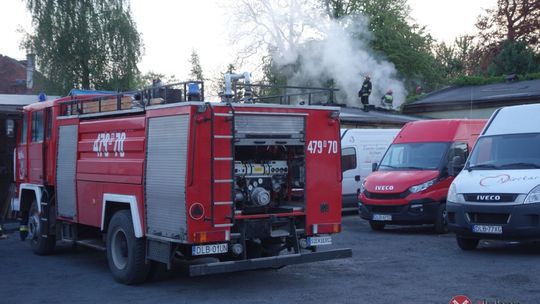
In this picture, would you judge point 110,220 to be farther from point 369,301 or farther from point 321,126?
point 369,301

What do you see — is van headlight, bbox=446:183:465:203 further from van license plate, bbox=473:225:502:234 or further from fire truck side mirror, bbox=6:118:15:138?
fire truck side mirror, bbox=6:118:15:138

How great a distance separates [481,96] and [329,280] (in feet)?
78.7

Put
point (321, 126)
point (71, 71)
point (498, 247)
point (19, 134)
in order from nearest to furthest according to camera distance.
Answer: point (321, 126), point (498, 247), point (19, 134), point (71, 71)

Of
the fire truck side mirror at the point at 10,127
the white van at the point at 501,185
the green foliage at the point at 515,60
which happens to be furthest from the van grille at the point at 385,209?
the green foliage at the point at 515,60

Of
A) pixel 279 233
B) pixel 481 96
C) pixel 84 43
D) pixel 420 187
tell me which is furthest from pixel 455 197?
pixel 84 43

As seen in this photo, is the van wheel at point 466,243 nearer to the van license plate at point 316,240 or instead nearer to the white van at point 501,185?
the white van at point 501,185

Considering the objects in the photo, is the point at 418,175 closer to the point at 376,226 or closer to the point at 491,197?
the point at 376,226

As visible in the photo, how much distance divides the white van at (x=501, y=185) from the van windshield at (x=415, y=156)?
251 cm

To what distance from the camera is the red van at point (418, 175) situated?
49.0 feet

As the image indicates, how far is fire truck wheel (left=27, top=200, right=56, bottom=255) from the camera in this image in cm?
1273

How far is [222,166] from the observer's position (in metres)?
8.86

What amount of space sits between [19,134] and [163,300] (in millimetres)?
6721

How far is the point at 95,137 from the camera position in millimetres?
10906

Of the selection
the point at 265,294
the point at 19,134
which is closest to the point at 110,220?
the point at 265,294
